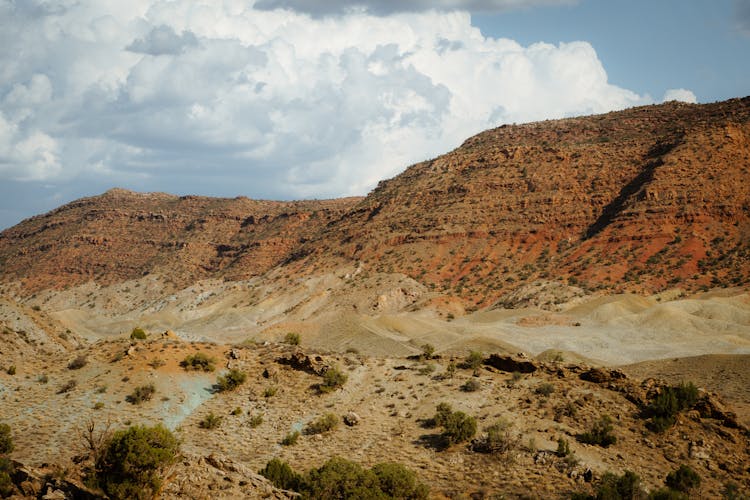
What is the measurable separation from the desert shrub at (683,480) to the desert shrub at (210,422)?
1421 centimetres

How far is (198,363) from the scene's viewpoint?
25.6 metres

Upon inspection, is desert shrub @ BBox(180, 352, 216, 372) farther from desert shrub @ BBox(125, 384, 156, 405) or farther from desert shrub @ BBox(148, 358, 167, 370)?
desert shrub @ BBox(125, 384, 156, 405)

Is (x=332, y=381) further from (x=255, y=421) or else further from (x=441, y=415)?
(x=441, y=415)

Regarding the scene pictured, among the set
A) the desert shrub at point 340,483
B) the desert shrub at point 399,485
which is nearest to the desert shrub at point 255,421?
the desert shrub at point 340,483

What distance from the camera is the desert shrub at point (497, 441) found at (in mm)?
19062

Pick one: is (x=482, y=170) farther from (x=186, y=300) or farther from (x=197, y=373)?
(x=197, y=373)

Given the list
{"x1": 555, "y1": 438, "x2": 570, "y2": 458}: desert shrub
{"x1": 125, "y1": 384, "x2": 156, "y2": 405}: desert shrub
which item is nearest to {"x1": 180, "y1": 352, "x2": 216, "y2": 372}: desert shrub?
{"x1": 125, "y1": 384, "x2": 156, "y2": 405}: desert shrub

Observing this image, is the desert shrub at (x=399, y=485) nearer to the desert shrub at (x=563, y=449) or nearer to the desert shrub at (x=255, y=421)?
the desert shrub at (x=563, y=449)

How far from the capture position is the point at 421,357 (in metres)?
28.5

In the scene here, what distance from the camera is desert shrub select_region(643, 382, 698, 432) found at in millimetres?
19786

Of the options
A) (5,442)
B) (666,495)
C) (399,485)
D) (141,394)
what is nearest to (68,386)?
(141,394)

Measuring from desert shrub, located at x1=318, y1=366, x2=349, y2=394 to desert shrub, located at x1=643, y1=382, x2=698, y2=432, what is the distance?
35.6 feet

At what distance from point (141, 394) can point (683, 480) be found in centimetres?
1763

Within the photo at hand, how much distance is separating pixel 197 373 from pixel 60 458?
6.86 metres
